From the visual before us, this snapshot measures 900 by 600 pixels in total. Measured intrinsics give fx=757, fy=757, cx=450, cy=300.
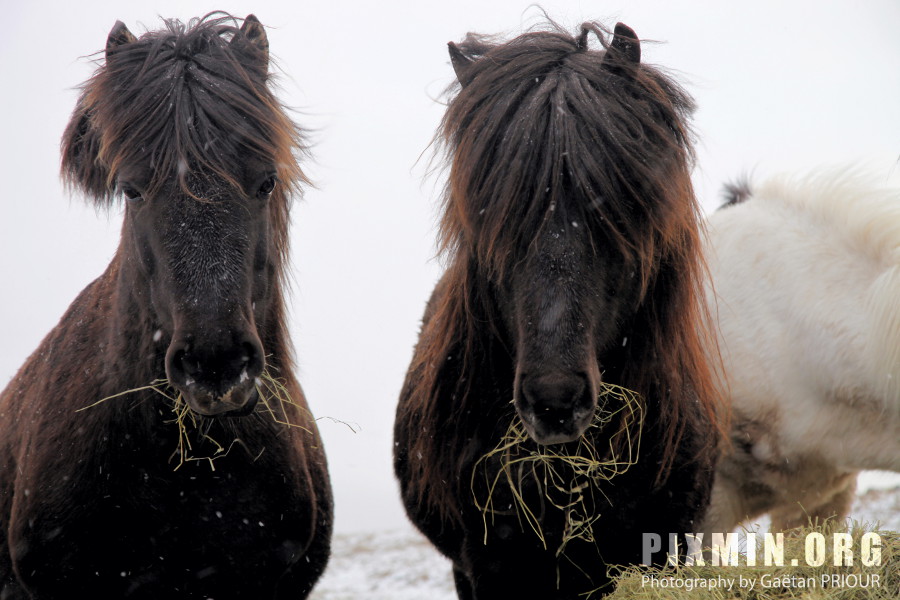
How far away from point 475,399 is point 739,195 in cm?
297

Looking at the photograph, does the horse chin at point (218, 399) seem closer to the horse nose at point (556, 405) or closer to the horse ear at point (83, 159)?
the horse nose at point (556, 405)

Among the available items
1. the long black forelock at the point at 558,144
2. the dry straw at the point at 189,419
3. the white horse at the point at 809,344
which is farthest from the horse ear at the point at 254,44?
the white horse at the point at 809,344

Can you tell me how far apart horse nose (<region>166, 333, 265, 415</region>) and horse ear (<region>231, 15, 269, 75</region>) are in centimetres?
131

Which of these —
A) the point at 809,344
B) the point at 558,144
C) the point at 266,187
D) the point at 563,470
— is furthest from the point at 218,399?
the point at 809,344

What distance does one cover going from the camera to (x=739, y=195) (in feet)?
16.3

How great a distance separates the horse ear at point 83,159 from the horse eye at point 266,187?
24.4 inches

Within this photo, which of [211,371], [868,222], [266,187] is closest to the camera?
[211,371]

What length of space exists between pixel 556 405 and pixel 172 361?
1198 millimetres

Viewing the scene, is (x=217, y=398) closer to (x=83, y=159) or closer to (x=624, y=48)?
(x=83, y=159)

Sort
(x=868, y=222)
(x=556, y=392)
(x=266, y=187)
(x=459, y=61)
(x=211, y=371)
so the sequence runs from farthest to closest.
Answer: (x=868, y=222), (x=459, y=61), (x=266, y=187), (x=211, y=371), (x=556, y=392)

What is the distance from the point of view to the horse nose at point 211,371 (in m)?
2.34

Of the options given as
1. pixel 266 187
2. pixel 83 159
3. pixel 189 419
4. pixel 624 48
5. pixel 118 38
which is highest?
pixel 118 38

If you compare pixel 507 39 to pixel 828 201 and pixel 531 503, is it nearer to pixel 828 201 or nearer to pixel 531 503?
pixel 531 503

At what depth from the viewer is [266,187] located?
284 cm
